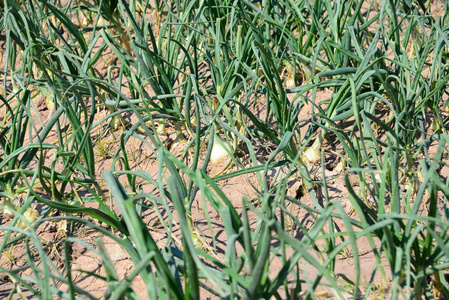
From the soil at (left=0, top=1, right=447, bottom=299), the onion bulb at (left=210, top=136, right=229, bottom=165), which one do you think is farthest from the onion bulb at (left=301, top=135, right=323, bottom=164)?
the onion bulb at (left=210, top=136, right=229, bottom=165)

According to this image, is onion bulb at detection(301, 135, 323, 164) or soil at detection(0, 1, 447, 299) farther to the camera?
onion bulb at detection(301, 135, 323, 164)

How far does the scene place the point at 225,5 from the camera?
1.88 meters

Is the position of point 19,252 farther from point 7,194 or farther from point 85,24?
point 85,24

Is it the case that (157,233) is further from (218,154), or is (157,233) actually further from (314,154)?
(314,154)

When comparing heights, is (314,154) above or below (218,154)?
below

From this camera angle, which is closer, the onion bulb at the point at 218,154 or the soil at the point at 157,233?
the soil at the point at 157,233

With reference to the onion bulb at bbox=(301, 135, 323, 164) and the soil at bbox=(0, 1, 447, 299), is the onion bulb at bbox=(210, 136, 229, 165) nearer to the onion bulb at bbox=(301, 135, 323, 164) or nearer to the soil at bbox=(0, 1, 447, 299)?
the soil at bbox=(0, 1, 447, 299)

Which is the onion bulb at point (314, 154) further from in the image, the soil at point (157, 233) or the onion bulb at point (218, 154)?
the onion bulb at point (218, 154)

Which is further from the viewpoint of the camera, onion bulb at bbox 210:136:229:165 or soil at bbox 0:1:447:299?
onion bulb at bbox 210:136:229:165

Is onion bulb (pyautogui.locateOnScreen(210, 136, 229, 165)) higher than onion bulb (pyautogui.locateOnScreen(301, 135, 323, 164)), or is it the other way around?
onion bulb (pyautogui.locateOnScreen(210, 136, 229, 165))

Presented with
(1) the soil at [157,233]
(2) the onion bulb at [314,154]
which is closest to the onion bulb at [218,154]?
(1) the soil at [157,233]

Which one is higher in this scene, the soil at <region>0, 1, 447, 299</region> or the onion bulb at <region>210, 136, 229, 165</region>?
the onion bulb at <region>210, 136, 229, 165</region>

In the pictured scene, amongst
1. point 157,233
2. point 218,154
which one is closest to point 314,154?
point 218,154

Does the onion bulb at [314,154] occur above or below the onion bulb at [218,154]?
below
